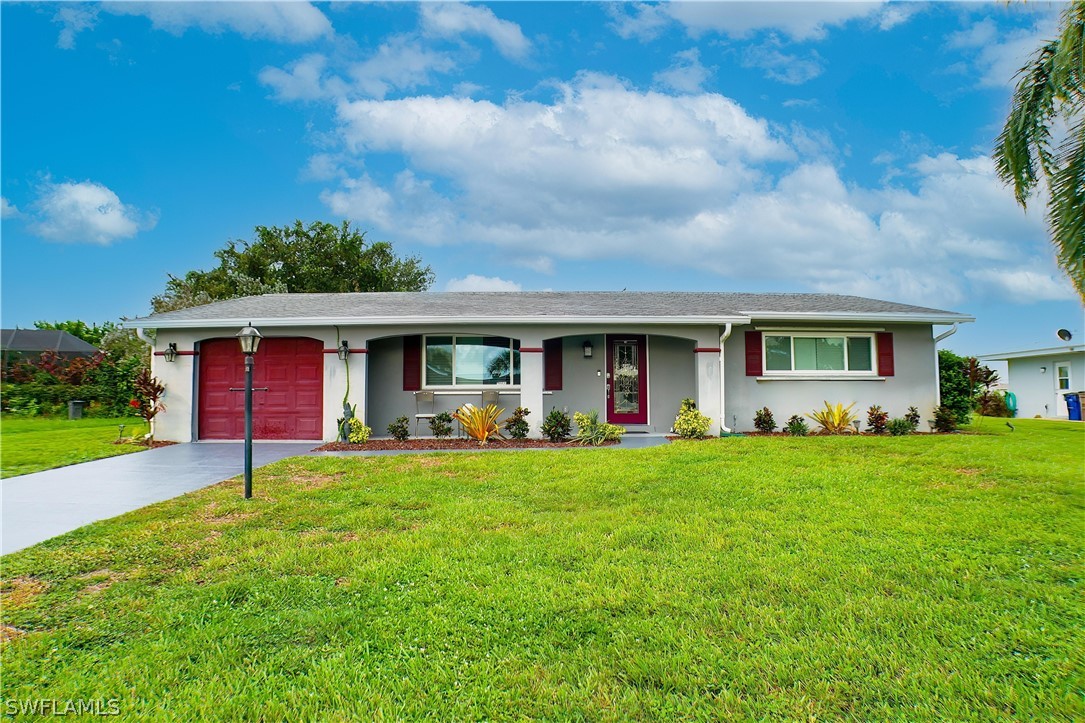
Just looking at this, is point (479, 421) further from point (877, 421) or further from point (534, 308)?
point (877, 421)

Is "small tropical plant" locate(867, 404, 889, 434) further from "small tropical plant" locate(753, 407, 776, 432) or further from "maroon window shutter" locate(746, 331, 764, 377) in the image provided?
"maroon window shutter" locate(746, 331, 764, 377)

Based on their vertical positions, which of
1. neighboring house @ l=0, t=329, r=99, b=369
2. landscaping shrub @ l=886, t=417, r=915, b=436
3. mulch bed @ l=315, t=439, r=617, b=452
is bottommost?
mulch bed @ l=315, t=439, r=617, b=452

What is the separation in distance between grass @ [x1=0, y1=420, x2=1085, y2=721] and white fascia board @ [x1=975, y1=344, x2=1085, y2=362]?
18.0 metres

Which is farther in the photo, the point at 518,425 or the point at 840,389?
the point at 840,389

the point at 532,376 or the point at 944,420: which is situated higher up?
the point at 532,376

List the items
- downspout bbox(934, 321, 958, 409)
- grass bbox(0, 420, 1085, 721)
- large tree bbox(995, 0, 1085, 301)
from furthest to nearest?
downspout bbox(934, 321, 958, 409), large tree bbox(995, 0, 1085, 301), grass bbox(0, 420, 1085, 721)

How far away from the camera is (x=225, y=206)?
67.9 ft

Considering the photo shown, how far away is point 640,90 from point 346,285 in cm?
2093

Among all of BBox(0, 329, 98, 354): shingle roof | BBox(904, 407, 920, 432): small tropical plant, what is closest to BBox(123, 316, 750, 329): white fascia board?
BBox(904, 407, 920, 432): small tropical plant

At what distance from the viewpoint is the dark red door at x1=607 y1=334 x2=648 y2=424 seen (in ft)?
41.3

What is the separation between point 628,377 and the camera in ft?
41.6

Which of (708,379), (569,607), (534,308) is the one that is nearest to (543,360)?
(534,308)

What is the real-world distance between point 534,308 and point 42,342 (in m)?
30.0

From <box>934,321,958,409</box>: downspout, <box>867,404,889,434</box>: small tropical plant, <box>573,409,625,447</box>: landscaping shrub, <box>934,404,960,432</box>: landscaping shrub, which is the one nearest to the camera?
<box>573,409,625,447</box>: landscaping shrub
